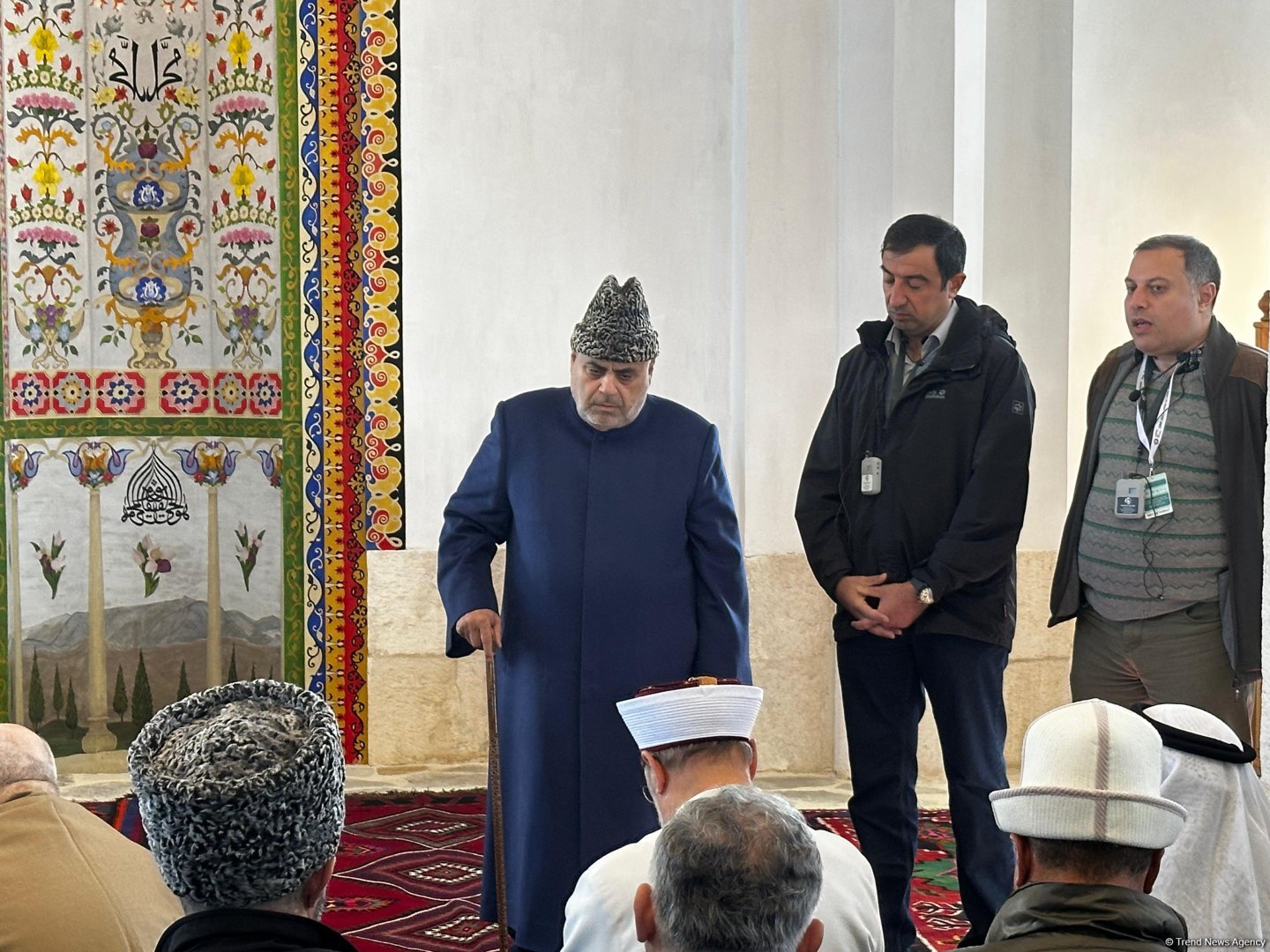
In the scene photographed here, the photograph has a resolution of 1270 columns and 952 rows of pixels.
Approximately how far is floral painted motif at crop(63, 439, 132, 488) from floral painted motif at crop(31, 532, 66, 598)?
0.77ft

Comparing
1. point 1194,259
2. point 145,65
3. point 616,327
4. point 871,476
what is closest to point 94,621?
point 145,65

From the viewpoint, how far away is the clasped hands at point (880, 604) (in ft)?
11.6

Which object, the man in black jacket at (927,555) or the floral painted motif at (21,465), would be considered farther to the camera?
the floral painted motif at (21,465)

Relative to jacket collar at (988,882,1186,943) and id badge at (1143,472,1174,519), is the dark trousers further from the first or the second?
jacket collar at (988,882,1186,943)

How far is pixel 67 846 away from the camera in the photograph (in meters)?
2.10

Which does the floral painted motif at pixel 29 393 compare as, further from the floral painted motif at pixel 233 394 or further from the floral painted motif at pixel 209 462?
the floral painted motif at pixel 233 394

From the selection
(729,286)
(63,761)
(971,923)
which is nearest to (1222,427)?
(971,923)

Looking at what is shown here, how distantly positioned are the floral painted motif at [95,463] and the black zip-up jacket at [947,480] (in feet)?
10.2

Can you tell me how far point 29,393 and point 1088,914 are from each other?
479cm

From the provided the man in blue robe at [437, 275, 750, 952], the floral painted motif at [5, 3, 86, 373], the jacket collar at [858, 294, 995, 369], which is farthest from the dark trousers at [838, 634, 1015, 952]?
the floral painted motif at [5, 3, 86, 373]

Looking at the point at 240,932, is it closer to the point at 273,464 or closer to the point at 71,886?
the point at 71,886

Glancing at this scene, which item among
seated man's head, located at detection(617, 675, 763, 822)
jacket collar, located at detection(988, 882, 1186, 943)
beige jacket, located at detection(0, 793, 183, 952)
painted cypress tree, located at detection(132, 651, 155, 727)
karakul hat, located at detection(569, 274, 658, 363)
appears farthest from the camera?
painted cypress tree, located at detection(132, 651, 155, 727)

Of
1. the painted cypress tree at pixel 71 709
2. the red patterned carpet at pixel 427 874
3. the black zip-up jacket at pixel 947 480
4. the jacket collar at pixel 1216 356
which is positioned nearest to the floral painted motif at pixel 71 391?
the painted cypress tree at pixel 71 709

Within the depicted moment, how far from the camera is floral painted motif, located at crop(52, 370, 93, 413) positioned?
5.59 metres
